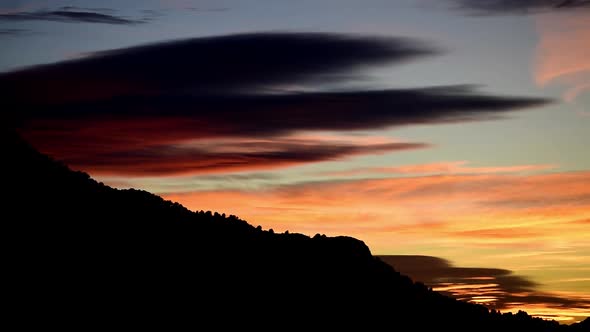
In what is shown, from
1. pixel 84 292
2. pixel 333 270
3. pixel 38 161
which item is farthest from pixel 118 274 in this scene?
pixel 333 270

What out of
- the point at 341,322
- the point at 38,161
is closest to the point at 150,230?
the point at 38,161

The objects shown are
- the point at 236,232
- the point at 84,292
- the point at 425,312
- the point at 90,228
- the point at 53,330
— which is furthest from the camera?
the point at 425,312

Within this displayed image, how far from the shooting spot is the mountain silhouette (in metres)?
91.8

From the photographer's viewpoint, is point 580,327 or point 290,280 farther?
point 580,327

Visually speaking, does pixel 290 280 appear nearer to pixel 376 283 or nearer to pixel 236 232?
pixel 236 232

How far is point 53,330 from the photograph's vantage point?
271ft

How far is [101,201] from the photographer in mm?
116438

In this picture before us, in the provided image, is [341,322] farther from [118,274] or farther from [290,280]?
[118,274]

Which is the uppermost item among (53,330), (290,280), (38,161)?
(38,161)

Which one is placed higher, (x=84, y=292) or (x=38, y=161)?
(x=38, y=161)

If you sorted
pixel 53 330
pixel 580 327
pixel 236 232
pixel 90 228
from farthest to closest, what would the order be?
pixel 580 327 < pixel 236 232 < pixel 90 228 < pixel 53 330

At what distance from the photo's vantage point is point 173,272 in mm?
106688

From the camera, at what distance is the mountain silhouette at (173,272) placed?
91.8 meters

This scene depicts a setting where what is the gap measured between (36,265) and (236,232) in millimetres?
35905
